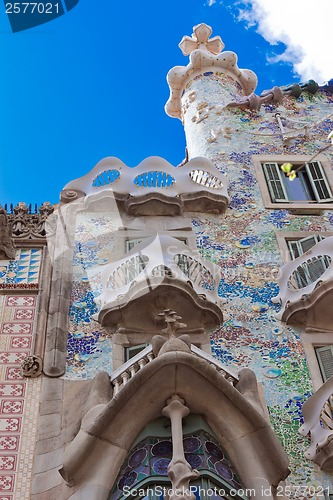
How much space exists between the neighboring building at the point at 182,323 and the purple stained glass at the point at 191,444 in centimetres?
2

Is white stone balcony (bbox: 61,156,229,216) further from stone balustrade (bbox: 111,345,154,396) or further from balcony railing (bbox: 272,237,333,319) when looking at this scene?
stone balustrade (bbox: 111,345,154,396)

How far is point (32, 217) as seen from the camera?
13.1m

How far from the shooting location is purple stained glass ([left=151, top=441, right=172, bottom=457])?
338 inches

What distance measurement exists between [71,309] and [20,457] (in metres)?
2.70

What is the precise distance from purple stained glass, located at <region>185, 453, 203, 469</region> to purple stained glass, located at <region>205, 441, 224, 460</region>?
17cm

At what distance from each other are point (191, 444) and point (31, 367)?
2663 millimetres

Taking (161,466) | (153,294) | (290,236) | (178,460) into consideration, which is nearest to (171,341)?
(161,466)

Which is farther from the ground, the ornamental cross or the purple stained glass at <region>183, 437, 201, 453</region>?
the ornamental cross

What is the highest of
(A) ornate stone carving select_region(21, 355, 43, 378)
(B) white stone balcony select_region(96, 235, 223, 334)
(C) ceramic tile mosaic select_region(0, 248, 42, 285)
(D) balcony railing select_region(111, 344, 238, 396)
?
(C) ceramic tile mosaic select_region(0, 248, 42, 285)

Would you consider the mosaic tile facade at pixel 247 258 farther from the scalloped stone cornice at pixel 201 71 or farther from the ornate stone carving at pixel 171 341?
the ornate stone carving at pixel 171 341

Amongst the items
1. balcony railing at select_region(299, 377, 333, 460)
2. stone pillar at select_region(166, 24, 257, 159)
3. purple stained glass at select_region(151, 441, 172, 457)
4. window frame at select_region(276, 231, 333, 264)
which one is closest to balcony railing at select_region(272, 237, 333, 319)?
window frame at select_region(276, 231, 333, 264)

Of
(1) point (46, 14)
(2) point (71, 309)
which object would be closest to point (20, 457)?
(2) point (71, 309)

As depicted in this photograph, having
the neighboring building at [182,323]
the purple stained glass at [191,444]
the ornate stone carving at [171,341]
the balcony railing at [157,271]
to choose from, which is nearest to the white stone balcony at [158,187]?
the neighboring building at [182,323]

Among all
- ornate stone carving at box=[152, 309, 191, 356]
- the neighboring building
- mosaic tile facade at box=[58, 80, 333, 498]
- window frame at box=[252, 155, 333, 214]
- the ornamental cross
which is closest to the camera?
the neighboring building
